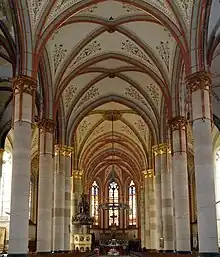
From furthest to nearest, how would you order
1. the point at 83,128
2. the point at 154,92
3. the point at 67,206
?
1. the point at 83,128
2. the point at 154,92
3. the point at 67,206

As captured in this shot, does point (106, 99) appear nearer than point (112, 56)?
No

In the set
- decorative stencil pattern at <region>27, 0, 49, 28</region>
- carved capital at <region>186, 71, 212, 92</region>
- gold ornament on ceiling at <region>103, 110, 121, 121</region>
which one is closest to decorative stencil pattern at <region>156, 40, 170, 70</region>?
carved capital at <region>186, 71, 212, 92</region>

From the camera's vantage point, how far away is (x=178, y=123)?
21859mm

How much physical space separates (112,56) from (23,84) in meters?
9.00

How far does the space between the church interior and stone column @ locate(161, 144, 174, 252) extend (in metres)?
0.06

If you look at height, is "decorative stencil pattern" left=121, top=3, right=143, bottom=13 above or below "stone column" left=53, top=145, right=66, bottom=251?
above

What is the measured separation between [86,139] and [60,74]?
14568 millimetres

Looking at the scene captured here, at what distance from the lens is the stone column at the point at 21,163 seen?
14957mm

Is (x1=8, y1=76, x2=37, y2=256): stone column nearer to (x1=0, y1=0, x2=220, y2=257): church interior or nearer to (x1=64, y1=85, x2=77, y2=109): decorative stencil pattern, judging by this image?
(x1=0, y1=0, x2=220, y2=257): church interior

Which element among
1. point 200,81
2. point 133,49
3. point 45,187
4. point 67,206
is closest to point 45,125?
point 45,187

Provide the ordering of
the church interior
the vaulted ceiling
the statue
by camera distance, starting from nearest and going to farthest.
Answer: the church interior < the vaulted ceiling < the statue

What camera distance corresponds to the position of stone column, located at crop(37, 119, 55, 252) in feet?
65.7

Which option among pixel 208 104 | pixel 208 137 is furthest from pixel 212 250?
pixel 208 104

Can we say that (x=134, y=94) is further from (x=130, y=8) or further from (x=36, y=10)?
(x=36, y=10)
